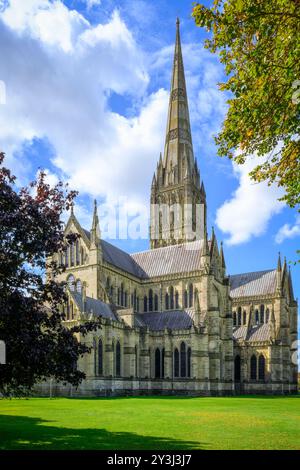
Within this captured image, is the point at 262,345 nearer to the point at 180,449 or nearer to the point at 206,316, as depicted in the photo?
the point at 206,316

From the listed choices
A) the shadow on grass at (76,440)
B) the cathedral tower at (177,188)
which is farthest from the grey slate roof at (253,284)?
the shadow on grass at (76,440)

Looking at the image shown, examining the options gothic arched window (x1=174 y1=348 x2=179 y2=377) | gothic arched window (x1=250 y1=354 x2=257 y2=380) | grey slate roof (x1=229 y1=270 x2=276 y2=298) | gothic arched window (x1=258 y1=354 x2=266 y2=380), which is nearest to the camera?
gothic arched window (x1=174 y1=348 x2=179 y2=377)

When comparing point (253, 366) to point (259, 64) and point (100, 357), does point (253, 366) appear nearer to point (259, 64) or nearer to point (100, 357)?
point (100, 357)

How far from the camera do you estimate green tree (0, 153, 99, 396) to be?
14.6m

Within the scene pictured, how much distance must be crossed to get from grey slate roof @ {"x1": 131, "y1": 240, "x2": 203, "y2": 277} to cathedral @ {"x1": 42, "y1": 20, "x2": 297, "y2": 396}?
184mm

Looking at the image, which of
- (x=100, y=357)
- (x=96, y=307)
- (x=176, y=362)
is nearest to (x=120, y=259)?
(x=96, y=307)

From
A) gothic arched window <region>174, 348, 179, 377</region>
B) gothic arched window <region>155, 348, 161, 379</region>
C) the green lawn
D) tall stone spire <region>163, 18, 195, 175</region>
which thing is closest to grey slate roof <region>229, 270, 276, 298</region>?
gothic arched window <region>174, 348, 179, 377</region>

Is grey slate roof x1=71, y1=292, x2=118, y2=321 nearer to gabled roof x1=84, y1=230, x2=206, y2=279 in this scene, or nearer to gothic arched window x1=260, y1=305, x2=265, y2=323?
gabled roof x1=84, y1=230, x2=206, y2=279

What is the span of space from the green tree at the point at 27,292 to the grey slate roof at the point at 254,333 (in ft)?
161

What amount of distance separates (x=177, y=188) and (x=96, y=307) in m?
43.0

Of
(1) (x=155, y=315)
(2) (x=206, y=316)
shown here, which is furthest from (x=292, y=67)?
(1) (x=155, y=315)

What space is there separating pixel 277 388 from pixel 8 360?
50.9 meters

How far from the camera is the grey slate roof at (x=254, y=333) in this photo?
61812 mm
